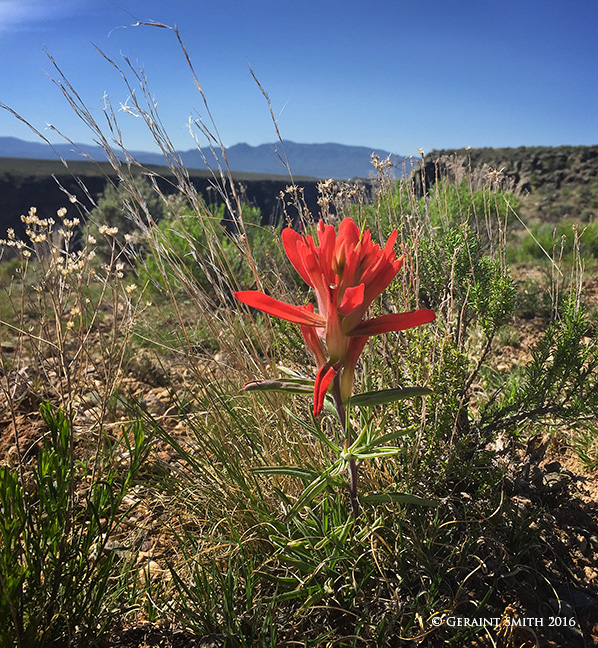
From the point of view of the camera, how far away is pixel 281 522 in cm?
142

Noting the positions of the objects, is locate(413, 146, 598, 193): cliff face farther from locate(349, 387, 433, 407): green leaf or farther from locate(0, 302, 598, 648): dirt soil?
locate(349, 387, 433, 407): green leaf

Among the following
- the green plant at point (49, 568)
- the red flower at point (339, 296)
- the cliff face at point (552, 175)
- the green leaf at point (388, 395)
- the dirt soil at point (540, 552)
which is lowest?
the cliff face at point (552, 175)

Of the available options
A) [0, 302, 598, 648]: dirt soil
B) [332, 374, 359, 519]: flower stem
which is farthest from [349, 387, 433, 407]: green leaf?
[0, 302, 598, 648]: dirt soil

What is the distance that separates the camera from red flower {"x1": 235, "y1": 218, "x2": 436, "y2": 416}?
0.97 meters

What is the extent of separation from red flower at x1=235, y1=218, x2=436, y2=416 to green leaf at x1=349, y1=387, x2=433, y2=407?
3.3 inches

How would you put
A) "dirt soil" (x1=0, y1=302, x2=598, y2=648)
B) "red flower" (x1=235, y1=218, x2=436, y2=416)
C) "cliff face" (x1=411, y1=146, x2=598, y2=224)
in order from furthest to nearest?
"cliff face" (x1=411, y1=146, x2=598, y2=224) < "dirt soil" (x1=0, y1=302, x2=598, y2=648) < "red flower" (x1=235, y1=218, x2=436, y2=416)

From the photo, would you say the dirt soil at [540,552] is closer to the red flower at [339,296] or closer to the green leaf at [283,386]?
the green leaf at [283,386]

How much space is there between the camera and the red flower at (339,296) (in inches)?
38.2

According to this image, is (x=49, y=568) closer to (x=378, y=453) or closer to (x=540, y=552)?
(x=378, y=453)

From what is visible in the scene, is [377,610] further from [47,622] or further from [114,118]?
[114,118]

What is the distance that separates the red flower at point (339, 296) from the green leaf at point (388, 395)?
3.3 inches

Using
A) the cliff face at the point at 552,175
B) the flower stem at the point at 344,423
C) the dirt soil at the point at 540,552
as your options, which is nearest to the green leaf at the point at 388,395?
the flower stem at the point at 344,423

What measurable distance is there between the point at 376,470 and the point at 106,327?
133 inches

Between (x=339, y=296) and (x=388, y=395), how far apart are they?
0.26 m
